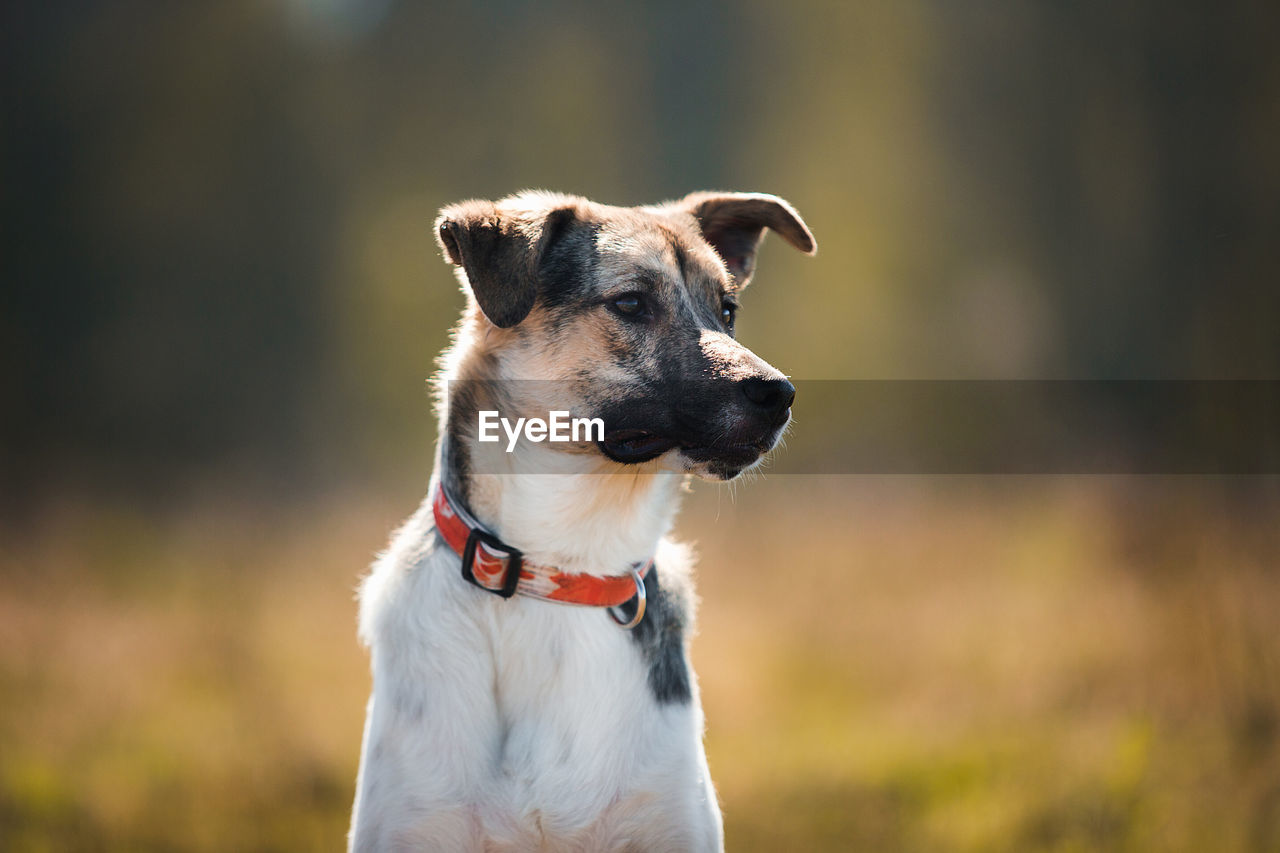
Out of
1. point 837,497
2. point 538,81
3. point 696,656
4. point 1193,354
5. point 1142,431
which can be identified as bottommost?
point 696,656

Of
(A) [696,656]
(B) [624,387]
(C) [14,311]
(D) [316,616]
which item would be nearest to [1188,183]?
(A) [696,656]

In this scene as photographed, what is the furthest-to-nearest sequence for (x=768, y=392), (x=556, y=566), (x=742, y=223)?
1. (x=742, y=223)
2. (x=556, y=566)
3. (x=768, y=392)

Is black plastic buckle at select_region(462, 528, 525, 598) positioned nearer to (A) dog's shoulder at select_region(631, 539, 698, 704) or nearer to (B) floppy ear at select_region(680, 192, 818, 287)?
(A) dog's shoulder at select_region(631, 539, 698, 704)

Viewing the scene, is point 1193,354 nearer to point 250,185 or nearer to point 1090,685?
point 1090,685

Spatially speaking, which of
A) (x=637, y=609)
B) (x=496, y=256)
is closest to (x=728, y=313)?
(x=496, y=256)

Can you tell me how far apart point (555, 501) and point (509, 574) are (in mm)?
272

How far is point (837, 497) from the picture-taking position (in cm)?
934

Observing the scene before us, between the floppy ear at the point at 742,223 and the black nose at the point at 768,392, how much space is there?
3.62ft

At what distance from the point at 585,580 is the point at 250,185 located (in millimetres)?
10966

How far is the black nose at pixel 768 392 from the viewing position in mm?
2922

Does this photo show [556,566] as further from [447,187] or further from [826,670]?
[447,187]

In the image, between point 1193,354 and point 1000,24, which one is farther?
point 1000,24

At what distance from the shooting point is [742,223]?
4.14m

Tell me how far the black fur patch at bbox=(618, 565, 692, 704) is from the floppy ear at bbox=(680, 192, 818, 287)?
147 cm
